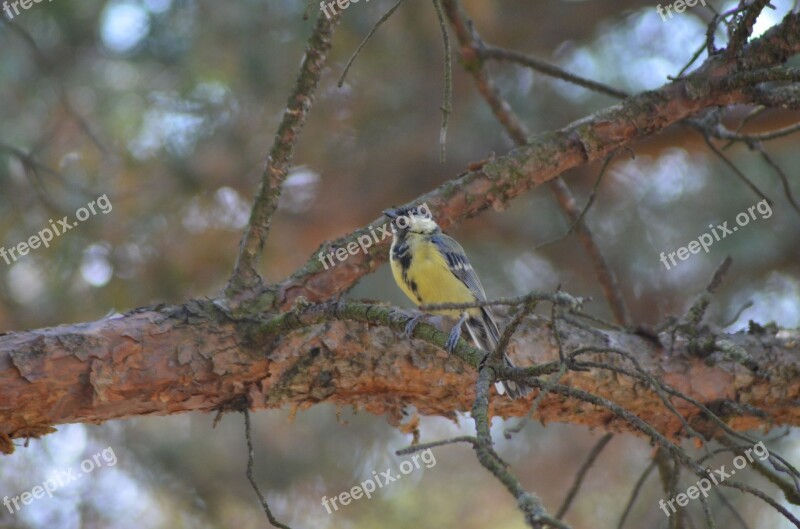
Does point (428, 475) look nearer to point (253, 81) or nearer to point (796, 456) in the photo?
point (796, 456)

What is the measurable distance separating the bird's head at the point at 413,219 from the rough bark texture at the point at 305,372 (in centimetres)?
51

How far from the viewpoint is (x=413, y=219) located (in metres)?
3.46

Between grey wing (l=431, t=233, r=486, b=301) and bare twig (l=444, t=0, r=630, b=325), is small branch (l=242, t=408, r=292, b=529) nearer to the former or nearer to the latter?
grey wing (l=431, t=233, r=486, b=301)

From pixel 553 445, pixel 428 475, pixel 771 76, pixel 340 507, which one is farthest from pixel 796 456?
pixel 771 76

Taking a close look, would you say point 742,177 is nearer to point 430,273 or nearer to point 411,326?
point 430,273

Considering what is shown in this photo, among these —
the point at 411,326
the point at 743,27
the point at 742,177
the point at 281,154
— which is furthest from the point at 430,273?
the point at 743,27

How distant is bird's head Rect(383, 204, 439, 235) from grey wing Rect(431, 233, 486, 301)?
0.11 metres

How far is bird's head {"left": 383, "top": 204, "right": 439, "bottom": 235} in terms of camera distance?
312 centimetres

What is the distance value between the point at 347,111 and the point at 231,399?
3.86 meters

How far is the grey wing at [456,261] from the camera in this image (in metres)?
3.77

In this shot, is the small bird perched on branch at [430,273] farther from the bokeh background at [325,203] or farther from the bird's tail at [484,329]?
the bokeh background at [325,203]

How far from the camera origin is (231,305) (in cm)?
281

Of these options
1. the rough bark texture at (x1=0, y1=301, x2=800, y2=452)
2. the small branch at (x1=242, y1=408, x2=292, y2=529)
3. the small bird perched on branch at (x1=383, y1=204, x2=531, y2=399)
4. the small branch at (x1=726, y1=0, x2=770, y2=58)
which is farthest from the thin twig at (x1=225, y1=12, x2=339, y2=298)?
the small branch at (x1=726, y1=0, x2=770, y2=58)

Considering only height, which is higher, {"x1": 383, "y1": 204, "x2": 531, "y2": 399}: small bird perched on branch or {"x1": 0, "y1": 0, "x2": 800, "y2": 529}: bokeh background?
{"x1": 0, "y1": 0, "x2": 800, "y2": 529}: bokeh background
